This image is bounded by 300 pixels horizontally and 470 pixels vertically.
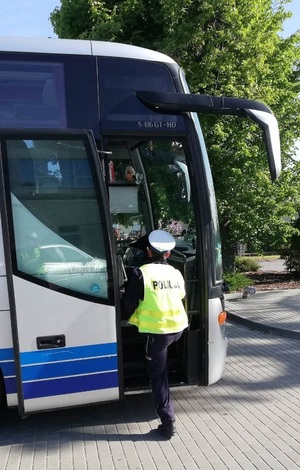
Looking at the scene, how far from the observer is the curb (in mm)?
7871

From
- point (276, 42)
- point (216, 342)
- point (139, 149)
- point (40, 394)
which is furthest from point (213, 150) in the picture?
point (40, 394)

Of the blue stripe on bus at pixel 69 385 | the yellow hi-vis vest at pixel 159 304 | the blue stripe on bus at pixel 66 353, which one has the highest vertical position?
the yellow hi-vis vest at pixel 159 304

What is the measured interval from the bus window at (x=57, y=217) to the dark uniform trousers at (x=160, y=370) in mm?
628

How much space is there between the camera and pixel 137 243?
18.9 ft

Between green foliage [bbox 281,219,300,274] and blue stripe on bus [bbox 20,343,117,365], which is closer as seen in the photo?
blue stripe on bus [bbox 20,343,117,365]

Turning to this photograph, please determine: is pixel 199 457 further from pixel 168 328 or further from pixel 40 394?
pixel 40 394

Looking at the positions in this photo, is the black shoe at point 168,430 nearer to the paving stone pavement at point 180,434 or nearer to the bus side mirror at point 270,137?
the paving stone pavement at point 180,434

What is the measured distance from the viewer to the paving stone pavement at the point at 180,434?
3.75m

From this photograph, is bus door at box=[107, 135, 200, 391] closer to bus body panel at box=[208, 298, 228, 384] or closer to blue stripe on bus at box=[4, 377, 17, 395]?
bus body panel at box=[208, 298, 228, 384]

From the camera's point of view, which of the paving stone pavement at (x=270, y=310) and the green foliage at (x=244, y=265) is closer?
the paving stone pavement at (x=270, y=310)

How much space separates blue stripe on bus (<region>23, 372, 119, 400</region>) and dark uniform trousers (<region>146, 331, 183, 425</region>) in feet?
1.21

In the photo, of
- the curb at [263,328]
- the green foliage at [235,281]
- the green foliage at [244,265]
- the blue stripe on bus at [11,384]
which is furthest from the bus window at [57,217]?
the green foliage at [244,265]

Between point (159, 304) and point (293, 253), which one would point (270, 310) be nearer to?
point (293, 253)

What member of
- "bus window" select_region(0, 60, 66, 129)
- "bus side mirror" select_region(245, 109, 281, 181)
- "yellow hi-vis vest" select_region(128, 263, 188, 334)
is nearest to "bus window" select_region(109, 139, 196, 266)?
"bus side mirror" select_region(245, 109, 281, 181)
